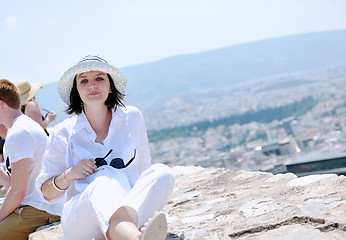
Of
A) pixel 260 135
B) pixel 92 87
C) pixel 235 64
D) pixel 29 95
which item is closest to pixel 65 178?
pixel 92 87

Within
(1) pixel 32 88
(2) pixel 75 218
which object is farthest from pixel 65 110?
(1) pixel 32 88

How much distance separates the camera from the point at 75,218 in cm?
197

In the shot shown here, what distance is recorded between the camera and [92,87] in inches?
87.4

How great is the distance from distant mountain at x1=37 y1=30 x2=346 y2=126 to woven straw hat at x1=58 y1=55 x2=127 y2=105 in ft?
435

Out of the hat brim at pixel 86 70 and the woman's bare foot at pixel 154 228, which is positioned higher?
the hat brim at pixel 86 70

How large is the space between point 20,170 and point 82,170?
65cm

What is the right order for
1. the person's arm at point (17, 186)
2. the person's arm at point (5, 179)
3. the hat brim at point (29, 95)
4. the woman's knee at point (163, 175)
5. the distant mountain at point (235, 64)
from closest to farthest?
the woman's knee at point (163, 175) < the person's arm at point (17, 186) < the person's arm at point (5, 179) < the hat brim at point (29, 95) < the distant mountain at point (235, 64)

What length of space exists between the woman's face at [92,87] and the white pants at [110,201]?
0.43 meters

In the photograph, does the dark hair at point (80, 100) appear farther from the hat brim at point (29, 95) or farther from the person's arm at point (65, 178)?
the hat brim at point (29, 95)

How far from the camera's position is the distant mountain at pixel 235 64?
147875 mm

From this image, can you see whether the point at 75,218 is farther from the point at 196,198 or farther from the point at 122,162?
the point at 196,198

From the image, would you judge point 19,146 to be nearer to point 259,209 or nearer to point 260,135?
point 259,209

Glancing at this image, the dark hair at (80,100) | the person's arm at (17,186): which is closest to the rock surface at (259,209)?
the person's arm at (17,186)

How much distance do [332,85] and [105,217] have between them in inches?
3274
